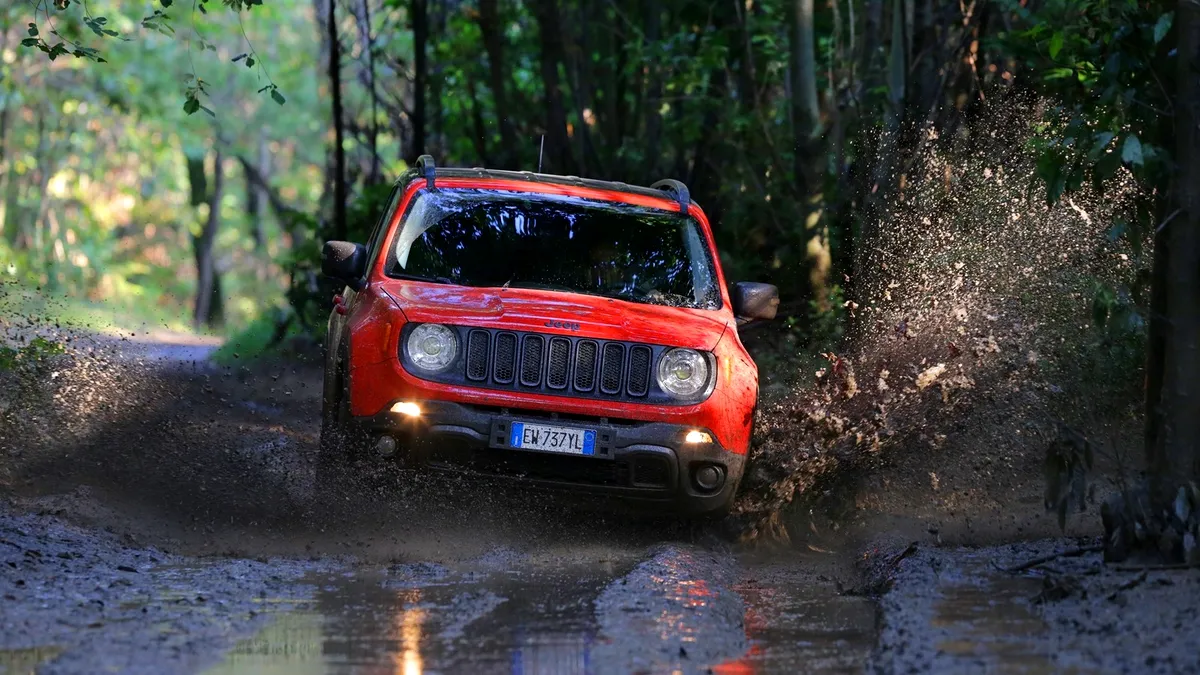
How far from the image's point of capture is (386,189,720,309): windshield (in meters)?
8.84

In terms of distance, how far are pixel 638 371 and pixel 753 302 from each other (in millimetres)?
1175

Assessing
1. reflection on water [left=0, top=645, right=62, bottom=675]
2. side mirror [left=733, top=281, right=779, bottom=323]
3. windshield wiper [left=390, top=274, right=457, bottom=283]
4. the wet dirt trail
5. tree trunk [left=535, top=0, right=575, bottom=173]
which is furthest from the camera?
tree trunk [left=535, top=0, right=575, bottom=173]

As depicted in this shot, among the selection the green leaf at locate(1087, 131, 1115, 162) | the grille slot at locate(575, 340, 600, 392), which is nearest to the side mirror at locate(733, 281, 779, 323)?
the grille slot at locate(575, 340, 600, 392)

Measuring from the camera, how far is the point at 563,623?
6164 millimetres

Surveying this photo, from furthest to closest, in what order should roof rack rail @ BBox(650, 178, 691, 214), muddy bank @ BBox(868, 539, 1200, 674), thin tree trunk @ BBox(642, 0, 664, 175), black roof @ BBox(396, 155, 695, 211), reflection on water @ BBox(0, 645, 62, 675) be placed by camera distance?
thin tree trunk @ BBox(642, 0, 664, 175) → roof rack rail @ BBox(650, 178, 691, 214) → black roof @ BBox(396, 155, 695, 211) → muddy bank @ BBox(868, 539, 1200, 674) → reflection on water @ BBox(0, 645, 62, 675)

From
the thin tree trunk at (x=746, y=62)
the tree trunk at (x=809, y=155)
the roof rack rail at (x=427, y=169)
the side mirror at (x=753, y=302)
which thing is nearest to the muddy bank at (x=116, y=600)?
the roof rack rail at (x=427, y=169)

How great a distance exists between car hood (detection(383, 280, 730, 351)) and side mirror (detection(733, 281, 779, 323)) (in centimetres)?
50

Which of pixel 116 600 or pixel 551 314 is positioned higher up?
pixel 551 314

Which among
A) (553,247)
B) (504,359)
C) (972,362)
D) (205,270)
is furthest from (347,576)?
(205,270)

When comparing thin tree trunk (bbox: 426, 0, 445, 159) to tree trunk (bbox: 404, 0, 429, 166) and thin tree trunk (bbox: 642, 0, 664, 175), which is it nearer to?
tree trunk (bbox: 404, 0, 429, 166)

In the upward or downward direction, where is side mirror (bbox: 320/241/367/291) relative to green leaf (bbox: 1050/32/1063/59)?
downward

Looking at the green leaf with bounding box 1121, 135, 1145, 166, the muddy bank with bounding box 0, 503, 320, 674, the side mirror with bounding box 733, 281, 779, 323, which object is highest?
the green leaf with bounding box 1121, 135, 1145, 166

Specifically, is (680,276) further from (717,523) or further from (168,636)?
(168,636)

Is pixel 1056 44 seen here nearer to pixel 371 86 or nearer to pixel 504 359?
pixel 504 359
